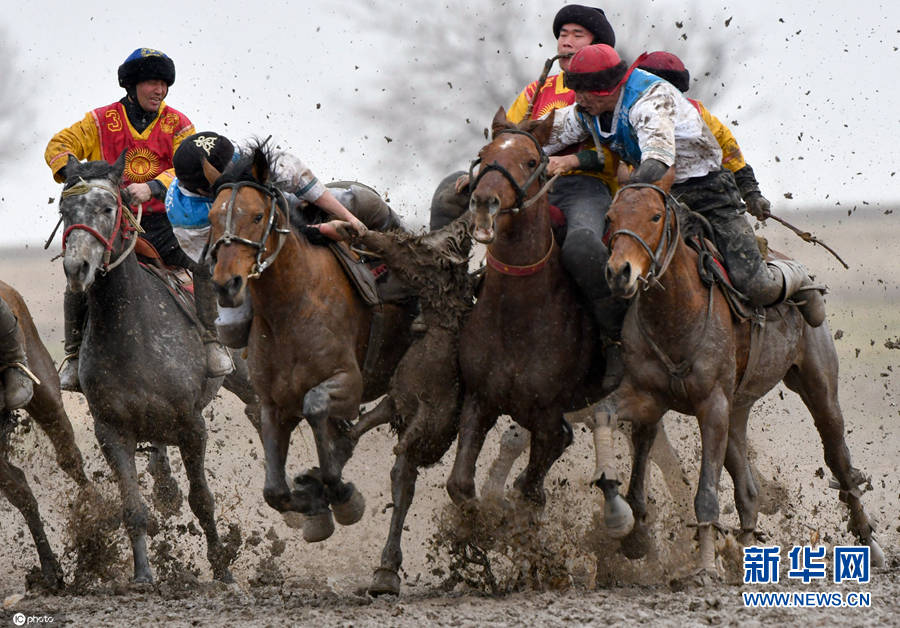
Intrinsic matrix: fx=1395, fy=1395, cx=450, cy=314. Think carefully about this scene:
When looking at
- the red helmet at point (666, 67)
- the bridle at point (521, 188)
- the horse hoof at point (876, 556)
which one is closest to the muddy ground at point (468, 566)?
the horse hoof at point (876, 556)

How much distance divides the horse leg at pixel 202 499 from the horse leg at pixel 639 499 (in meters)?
2.52

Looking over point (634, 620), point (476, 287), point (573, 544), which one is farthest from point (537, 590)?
point (476, 287)

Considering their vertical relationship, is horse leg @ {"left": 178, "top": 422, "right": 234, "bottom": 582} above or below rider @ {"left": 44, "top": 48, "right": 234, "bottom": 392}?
below

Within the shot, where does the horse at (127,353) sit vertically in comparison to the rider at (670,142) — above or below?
below

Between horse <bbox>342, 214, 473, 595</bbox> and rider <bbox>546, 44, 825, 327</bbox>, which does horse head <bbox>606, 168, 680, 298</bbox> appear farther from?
horse <bbox>342, 214, 473, 595</bbox>

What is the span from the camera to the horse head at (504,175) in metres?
6.64

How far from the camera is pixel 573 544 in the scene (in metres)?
7.36

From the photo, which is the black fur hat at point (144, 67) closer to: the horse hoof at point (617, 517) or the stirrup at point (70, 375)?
the stirrup at point (70, 375)

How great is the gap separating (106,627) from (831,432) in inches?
175

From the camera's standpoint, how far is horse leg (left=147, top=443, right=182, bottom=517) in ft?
31.3

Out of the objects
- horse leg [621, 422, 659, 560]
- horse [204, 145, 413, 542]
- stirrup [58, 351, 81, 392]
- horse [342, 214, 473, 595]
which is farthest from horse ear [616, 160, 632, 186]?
stirrup [58, 351, 81, 392]

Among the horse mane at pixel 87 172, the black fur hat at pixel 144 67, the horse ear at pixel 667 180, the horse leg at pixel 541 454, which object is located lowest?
the horse leg at pixel 541 454

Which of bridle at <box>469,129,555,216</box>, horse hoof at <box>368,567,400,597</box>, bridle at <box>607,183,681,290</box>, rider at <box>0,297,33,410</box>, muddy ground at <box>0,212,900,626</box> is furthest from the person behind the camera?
rider at <box>0,297,33,410</box>

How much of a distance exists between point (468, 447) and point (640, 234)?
4.89ft
